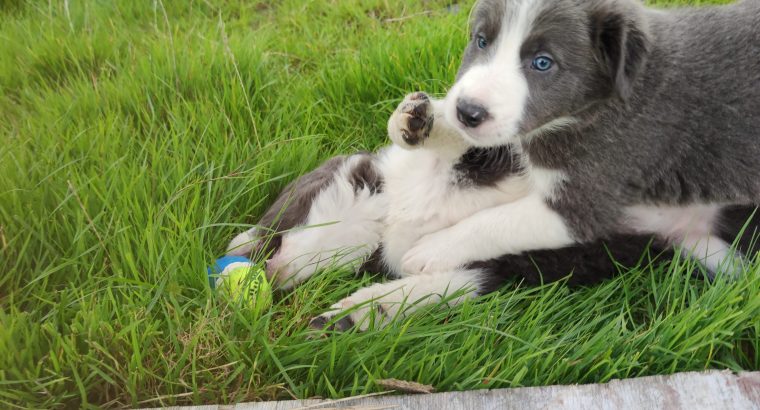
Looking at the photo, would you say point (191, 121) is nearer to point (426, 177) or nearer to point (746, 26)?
point (426, 177)

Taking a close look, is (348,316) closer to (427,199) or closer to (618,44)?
(427,199)

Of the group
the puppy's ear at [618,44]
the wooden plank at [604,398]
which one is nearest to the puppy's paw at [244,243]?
the wooden plank at [604,398]

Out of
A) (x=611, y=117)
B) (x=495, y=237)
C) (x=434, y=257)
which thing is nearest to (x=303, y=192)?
(x=434, y=257)

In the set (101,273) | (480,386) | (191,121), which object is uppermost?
(191,121)

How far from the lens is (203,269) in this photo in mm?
2572

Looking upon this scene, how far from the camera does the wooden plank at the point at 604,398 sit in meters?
1.94

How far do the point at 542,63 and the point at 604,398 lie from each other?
121cm

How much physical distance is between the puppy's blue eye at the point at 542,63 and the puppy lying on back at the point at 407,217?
59 centimetres

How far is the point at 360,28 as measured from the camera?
15.9 feet

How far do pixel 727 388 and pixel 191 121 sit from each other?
265cm

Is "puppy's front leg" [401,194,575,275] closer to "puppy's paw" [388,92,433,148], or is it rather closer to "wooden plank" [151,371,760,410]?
"puppy's paw" [388,92,433,148]

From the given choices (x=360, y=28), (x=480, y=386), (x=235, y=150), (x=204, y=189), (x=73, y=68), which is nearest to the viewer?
(x=480, y=386)

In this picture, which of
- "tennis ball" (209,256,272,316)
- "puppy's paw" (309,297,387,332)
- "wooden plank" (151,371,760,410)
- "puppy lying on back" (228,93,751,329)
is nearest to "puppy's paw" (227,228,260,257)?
"puppy lying on back" (228,93,751,329)

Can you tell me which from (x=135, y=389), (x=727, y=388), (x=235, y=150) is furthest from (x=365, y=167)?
(x=727, y=388)
